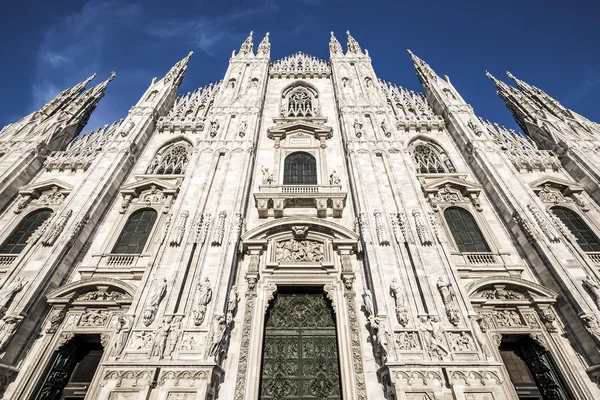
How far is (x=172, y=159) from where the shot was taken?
55.7ft

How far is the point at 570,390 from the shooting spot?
866 cm

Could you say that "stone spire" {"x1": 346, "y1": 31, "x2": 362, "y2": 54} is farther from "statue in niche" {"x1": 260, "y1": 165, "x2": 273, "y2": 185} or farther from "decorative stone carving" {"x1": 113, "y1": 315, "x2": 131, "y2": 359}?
"decorative stone carving" {"x1": 113, "y1": 315, "x2": 131, "y2": 359}

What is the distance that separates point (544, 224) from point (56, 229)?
1874cm

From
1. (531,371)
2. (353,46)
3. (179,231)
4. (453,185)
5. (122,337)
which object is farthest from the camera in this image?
(353,46)

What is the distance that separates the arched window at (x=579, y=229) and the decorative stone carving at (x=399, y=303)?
8.71 meters

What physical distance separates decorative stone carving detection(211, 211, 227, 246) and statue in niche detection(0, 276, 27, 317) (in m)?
6.15

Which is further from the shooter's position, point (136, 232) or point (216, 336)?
point (136, 232)

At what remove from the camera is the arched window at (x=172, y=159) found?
1614 cm

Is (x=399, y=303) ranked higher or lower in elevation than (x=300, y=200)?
lower

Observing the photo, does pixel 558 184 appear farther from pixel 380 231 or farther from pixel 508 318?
pixel 380 231

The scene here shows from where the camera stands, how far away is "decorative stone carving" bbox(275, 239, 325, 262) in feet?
37.8

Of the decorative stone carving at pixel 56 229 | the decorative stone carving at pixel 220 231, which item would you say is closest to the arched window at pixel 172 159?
the decorative stone carving at pixel 56 229

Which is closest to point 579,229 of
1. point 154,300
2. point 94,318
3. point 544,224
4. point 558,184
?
point 558,184

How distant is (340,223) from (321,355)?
528 centimetres
